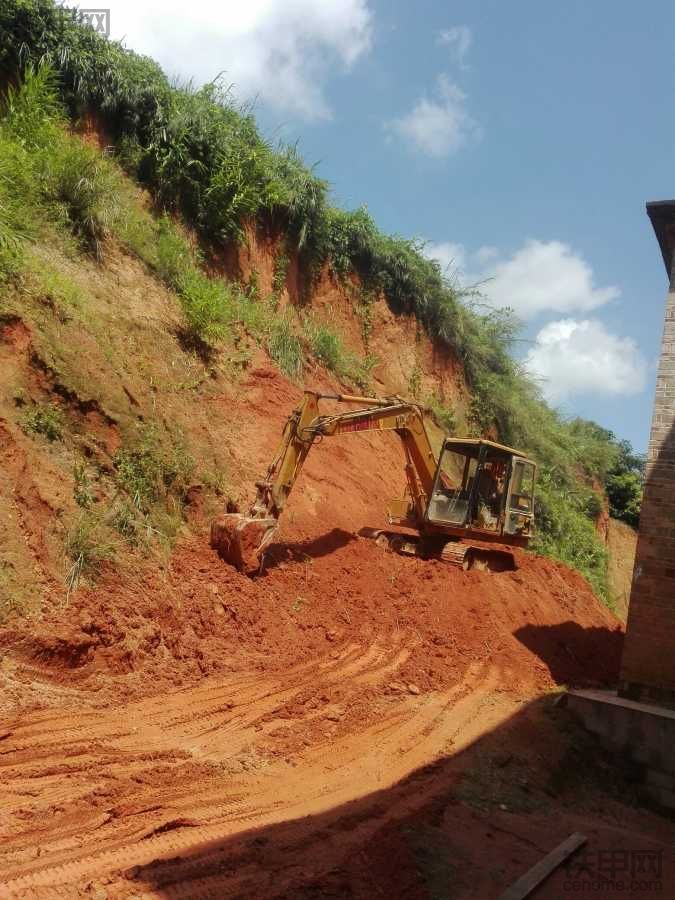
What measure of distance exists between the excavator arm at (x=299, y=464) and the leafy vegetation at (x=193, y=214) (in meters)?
1.17

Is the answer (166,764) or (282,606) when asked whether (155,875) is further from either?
(282,606)

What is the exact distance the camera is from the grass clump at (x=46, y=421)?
808 cm

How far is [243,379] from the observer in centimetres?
1388

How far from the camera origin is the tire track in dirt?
14.2ft

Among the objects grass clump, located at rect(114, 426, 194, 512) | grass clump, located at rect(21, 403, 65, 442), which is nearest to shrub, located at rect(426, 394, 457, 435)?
grass clump, located at rect(114, 426, 194, 512)

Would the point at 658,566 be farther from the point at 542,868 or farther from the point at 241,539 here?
the point at 241,539

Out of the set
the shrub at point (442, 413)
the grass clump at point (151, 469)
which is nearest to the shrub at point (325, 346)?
the shrub at point (442, 413)

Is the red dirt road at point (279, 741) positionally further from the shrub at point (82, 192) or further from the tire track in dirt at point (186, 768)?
the shrub at point (82, 192)

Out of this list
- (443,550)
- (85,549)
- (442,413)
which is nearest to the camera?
(85,549)

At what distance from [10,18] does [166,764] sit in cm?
1323

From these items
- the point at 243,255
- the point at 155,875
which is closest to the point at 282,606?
the point at 155,875

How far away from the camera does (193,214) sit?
15.8m

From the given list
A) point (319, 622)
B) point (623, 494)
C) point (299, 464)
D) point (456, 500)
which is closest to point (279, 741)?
point (319, 622)

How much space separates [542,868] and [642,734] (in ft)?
11.6
